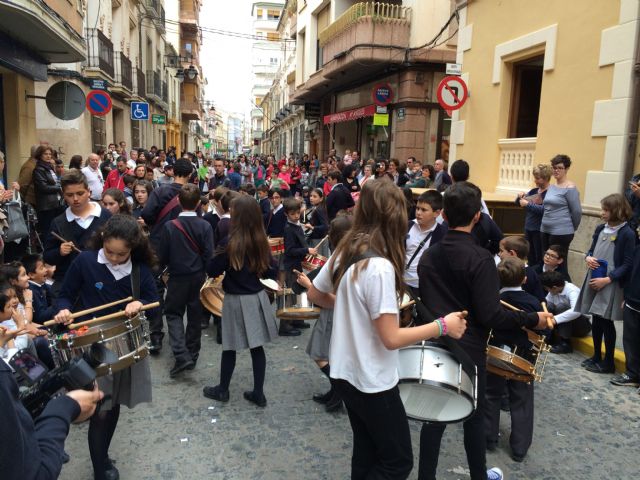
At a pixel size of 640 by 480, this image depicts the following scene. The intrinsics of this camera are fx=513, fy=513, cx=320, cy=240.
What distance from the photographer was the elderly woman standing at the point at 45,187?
8.04 metres

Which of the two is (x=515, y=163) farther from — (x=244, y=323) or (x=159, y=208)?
(x=244, y=323)

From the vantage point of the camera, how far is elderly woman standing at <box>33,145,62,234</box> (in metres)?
8.04

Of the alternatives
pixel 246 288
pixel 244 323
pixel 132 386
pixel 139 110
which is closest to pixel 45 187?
pixel 246 288

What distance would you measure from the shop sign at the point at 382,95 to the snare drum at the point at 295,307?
1306 cm

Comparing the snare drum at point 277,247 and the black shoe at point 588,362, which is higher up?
the snare drum at point 277,247

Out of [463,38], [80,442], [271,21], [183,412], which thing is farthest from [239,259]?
[271,21]

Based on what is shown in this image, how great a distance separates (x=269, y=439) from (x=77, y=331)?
1.67 metres

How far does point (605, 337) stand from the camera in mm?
5230

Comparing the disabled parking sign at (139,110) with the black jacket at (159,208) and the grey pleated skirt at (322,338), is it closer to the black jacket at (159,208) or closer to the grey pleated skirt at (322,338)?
the black jacket at (159,208)

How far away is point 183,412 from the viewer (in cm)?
417

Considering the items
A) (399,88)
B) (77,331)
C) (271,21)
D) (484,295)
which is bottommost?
(77,331)

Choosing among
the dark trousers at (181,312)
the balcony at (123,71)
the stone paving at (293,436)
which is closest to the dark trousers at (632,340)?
the stone paving at (293,436)

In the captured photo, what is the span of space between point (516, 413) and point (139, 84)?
84.9 ft

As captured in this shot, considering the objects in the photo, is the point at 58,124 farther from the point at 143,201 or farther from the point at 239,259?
the point at 239,259
